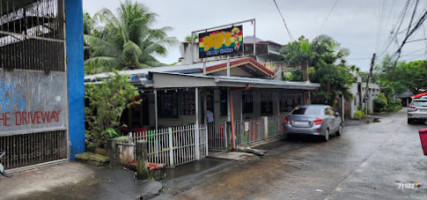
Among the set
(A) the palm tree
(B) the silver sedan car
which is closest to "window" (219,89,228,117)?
(B) the silver sedan car

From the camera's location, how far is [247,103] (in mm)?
14664

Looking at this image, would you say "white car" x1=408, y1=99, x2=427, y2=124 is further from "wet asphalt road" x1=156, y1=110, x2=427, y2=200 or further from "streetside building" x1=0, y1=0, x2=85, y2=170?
"streetside building" x1=0, y1=0, x2=85, y2=170

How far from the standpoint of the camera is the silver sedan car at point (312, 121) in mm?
11711

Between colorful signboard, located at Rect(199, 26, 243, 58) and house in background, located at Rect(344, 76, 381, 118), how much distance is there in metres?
15.0

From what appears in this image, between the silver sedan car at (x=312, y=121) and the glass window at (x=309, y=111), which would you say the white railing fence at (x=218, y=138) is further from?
the glass window at (x=309, y=111)

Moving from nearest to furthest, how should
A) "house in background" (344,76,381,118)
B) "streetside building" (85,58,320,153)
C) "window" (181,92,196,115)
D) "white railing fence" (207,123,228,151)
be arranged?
"white railing fence" (207,123,228,151) → "streetside building" (85,58,320,153) → "window" (181,92,196,115) → "house in background" (344,76,381,118)

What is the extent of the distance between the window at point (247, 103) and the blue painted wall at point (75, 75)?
7.97 m

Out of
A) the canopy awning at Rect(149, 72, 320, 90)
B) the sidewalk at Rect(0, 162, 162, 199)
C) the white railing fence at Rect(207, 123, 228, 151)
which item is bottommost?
the sidewalk at Rect(0, 162, 162, 199)

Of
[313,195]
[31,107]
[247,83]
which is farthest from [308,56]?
[31,107]

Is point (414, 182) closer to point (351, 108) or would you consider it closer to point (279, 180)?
point (279, 180)

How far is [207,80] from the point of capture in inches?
340

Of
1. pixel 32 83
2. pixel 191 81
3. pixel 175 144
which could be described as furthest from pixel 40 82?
pixel 191 81

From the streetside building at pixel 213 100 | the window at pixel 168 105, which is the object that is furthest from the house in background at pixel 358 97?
the window at pixel 168 105

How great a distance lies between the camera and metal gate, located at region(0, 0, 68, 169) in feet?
22.0
